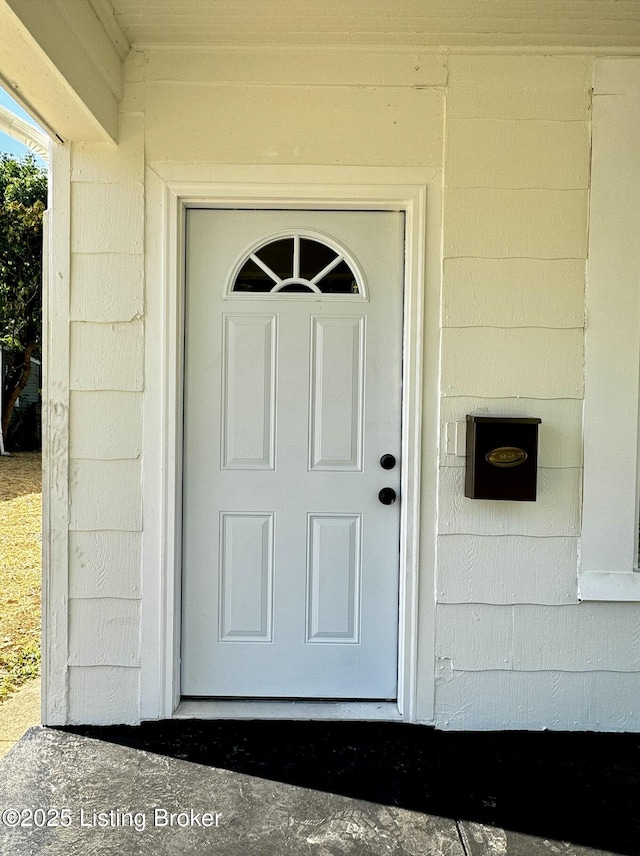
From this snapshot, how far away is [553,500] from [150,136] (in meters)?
2.01

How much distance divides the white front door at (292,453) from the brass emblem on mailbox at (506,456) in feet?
1.23

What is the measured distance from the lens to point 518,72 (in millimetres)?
2201

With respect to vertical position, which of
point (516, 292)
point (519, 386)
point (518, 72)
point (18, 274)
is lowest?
point (519, 386)

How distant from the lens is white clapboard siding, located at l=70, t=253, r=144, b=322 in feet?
7.32

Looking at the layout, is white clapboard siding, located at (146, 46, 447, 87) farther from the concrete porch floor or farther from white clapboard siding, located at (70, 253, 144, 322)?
the concrete porch floor

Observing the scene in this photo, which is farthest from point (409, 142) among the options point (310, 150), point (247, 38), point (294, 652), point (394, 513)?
point (294, 652)

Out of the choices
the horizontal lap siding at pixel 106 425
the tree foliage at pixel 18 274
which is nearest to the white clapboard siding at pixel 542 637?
the horizontal lap siding at pixel 106 425

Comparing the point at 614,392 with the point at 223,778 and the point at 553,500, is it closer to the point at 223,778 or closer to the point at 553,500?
the point at 553,500

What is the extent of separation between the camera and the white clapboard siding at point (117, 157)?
222cm

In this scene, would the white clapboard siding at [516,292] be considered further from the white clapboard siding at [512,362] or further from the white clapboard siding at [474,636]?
the white clapboard siding at [474,636]

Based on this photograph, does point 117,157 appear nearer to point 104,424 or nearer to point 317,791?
point 104,424

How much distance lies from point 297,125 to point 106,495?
5.04ft

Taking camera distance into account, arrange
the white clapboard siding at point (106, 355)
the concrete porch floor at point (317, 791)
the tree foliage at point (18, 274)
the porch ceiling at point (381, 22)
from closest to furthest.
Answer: the concrete porch floor at point (317, 791) < the porch ceiling at point (381, 22) < the white clapboard siding at point (106, 355) < the tree foliage at point (18, 274)

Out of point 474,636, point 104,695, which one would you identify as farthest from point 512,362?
point 104,695
